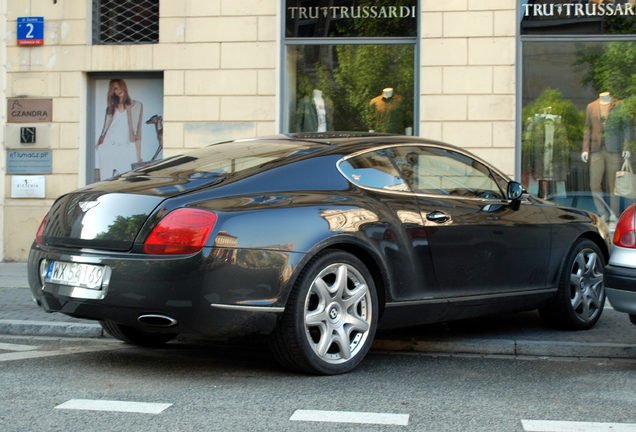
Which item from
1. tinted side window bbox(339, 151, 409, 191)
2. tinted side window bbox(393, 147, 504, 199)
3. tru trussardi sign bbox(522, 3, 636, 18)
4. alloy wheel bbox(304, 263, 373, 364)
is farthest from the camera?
tru trussardi sign bbox(522, 3, 636, 18)

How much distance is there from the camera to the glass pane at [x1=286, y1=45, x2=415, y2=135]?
11711 millimetres

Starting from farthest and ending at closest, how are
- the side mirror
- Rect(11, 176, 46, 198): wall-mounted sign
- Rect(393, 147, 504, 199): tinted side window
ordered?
Rect(11, 176, 46, 198): wall-mounted sign < the side mirror < Rect(393, 147, 504, 199): tinted side window

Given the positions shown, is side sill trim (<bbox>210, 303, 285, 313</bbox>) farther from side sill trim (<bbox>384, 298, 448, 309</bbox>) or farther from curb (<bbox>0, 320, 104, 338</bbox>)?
curb (<bbox>0, 320, 104, 338</bbox>)

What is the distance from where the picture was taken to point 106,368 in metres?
5.17

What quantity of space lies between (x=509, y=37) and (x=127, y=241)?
784 centimetres

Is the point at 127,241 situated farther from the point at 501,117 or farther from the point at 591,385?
the point at 501,117

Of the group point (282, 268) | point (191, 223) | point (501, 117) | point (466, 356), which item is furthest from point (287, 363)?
point (501, 117)

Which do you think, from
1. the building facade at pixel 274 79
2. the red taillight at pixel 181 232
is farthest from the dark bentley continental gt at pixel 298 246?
the building facade at pixel 274 79

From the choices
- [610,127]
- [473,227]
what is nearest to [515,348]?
[473,227]

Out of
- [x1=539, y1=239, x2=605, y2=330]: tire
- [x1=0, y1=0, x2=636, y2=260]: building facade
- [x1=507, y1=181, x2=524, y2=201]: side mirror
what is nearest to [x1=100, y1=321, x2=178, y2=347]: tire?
[x1=507, y1=181, x2=524, y2=201]: side mirror

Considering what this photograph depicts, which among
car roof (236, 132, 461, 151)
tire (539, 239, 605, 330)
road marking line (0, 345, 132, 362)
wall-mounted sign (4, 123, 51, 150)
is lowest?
road marking line (0, 345, 132, 362)

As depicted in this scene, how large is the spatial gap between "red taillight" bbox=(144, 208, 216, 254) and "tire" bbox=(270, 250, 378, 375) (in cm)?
62

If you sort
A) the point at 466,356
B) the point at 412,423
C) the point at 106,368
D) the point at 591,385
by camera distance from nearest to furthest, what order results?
the point at 412,423, the point at 591,385, the point at 106,368, the point at 466,356

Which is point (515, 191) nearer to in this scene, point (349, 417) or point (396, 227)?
point (396, 227)
